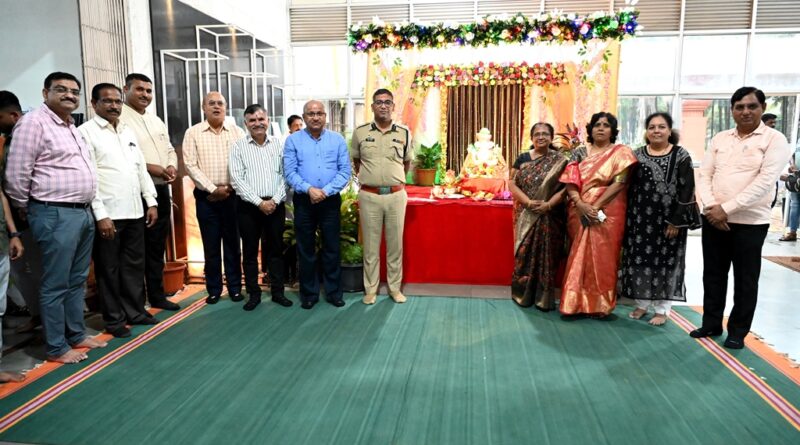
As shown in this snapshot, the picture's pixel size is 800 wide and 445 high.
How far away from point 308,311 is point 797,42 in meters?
8.53

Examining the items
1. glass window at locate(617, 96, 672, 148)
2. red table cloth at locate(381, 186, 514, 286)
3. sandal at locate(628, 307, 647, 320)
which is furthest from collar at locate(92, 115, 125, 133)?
glass window at locate(617, 96, 672, 148)

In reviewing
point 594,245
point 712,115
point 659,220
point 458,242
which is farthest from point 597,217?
point 712,115

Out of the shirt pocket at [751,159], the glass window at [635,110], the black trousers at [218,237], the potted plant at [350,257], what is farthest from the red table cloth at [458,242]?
the glass window at [635,110]

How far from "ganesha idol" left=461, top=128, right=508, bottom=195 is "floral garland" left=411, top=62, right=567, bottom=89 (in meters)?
0.88

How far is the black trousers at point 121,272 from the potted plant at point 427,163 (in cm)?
301

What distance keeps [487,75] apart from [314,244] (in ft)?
11.1

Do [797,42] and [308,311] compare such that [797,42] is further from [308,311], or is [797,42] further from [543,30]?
[308,311]

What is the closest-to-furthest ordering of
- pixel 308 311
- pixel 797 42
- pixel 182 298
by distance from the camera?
pixel 308 311
pixel 182 298
pixel 797 42

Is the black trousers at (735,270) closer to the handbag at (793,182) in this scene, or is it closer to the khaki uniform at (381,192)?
the khaki uniform at (381,192)

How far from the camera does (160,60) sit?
499cm

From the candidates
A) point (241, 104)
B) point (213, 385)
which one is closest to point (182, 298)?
point (213, 385)

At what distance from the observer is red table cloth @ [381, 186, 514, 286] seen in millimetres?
4434

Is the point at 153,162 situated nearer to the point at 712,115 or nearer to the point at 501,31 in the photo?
the point at 501,31

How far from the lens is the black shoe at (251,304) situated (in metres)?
3.94
